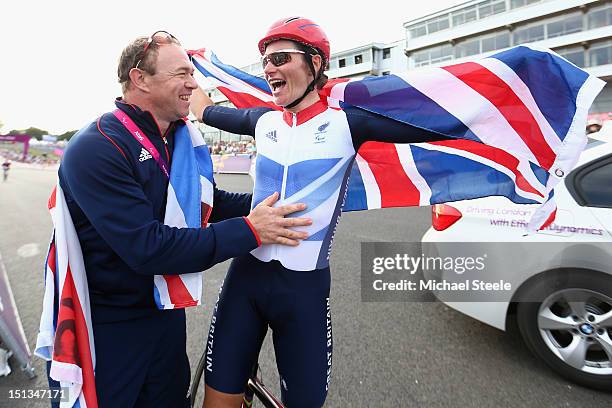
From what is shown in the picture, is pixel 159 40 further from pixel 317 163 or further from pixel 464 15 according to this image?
pixel 464 15

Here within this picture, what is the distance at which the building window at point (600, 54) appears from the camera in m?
28.8

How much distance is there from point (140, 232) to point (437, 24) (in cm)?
4533

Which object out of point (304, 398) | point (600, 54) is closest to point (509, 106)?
point (304, 398)

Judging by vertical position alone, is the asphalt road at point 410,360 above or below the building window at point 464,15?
below

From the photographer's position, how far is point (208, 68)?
243 cm

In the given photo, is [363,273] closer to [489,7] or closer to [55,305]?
[55,305]

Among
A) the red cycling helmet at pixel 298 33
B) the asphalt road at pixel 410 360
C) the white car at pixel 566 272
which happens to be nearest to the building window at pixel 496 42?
the white car at pixel 566 272

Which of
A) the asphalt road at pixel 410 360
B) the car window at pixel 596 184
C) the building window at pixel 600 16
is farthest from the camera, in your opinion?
the building window at pixel 600 16

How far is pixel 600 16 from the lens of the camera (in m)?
29.1

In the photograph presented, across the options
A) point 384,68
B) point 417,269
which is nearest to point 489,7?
point 384,68

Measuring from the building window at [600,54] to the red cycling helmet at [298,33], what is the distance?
38375 mm

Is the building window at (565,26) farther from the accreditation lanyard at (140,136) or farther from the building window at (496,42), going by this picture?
the accreditation lanyard at (140,136)

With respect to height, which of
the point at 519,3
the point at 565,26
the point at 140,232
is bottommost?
the point at 140,232

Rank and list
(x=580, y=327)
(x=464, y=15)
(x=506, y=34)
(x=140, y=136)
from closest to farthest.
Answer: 1. (x=140, y=136)
2. (x=580, y=327)
3. (x=506, y=34)
4. (x=464, y=15)
